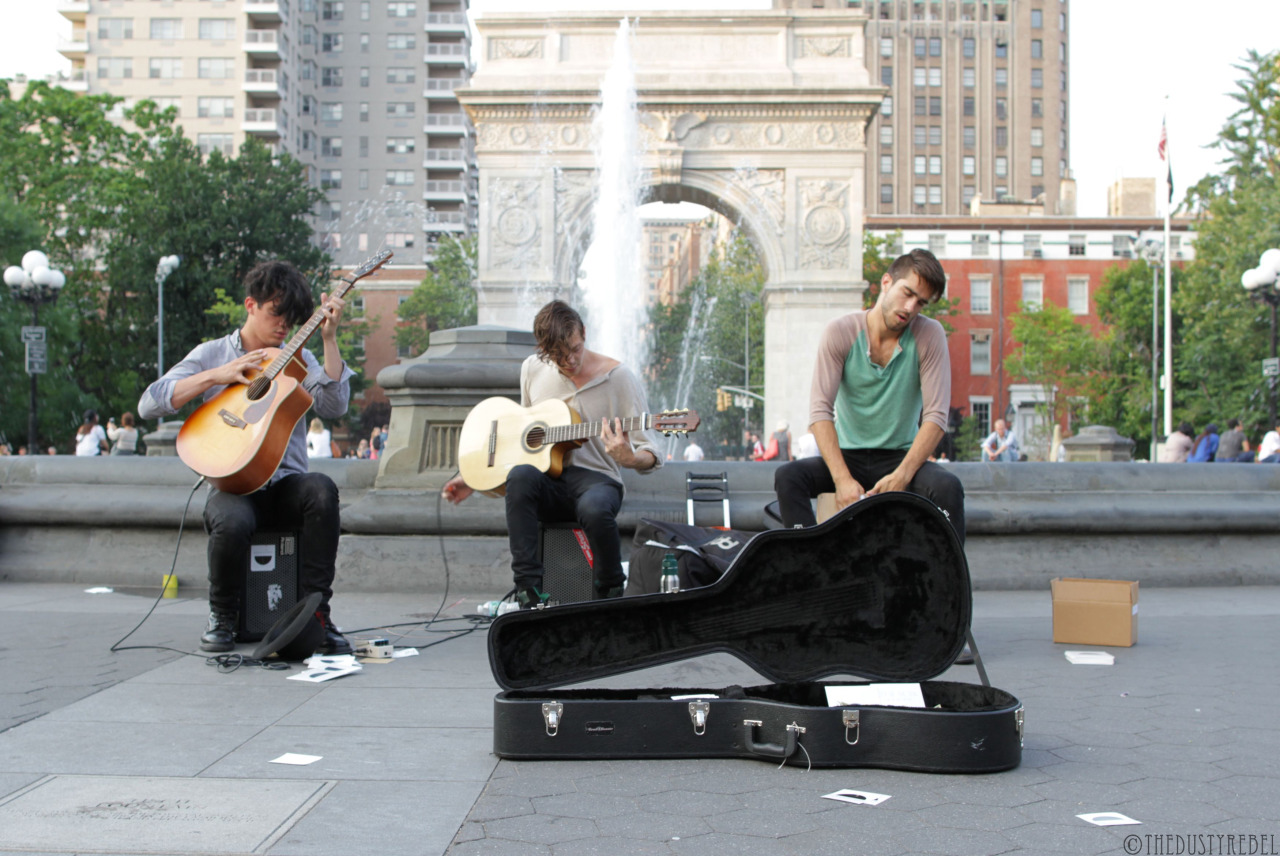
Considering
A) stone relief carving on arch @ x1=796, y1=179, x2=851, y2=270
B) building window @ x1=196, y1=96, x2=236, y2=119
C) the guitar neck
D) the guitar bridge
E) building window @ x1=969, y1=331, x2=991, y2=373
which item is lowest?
the guitar neck

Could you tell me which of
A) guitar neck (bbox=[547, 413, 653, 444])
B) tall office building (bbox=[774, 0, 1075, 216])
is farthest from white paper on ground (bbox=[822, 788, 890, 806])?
tall office building (bbox=[774, 0, 1075, 216])

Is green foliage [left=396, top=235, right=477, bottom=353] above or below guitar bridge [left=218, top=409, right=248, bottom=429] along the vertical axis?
above

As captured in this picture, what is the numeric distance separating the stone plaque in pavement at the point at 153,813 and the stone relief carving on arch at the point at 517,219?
29340 mm

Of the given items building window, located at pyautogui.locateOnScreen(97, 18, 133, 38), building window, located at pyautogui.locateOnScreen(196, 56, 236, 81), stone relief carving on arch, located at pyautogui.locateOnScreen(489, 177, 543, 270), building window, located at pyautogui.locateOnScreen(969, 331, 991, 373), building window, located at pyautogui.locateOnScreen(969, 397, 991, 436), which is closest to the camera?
stone relief carving on arch, located at pyautogui.locateOnScreen(489, 177, 543, 270)

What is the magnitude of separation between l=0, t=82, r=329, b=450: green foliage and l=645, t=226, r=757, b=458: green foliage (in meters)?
19.9

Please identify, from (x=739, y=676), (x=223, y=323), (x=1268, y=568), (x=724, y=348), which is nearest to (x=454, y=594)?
(x=739, y=676)

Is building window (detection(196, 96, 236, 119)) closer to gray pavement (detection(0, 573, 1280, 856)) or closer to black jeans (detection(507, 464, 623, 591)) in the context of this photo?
black jeans (detection(507, 464, 623, 591))

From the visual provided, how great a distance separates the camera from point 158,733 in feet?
11.6

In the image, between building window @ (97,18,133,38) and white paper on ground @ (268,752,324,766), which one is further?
building window @ (97,18,133,38)

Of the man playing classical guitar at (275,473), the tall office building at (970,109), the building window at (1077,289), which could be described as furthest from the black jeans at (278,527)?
the tall office building at (970,109)

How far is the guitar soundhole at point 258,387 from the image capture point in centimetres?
491

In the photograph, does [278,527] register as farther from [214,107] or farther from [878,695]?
[214,107]

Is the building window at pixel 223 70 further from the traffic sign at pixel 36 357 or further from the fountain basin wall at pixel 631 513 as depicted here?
the fountain basin wall at pixel 631 513

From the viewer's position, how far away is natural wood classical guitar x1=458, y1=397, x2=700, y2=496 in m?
5.46
